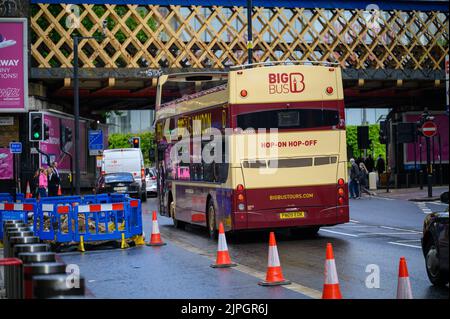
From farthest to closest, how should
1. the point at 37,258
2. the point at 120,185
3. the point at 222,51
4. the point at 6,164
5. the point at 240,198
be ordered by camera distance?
the point at 222,51
the point at 6,164
the point at 120,185
the point at 240,198
the point at 37,258

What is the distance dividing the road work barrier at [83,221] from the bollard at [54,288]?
465 inches

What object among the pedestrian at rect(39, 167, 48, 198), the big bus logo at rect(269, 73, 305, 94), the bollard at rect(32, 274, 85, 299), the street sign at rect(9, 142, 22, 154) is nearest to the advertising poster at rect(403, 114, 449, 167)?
the street sign at rect(9, 142, 22, 154)

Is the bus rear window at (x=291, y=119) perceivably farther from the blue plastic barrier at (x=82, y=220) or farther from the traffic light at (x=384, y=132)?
the traffic light at (x=384, y=132)

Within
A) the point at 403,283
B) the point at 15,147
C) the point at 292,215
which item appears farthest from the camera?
the point at 15,147

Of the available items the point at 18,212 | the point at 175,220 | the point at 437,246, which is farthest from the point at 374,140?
the point at 437,246

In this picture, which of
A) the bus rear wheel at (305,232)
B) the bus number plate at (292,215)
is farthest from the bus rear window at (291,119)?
the bus rear wheel at (305,232)

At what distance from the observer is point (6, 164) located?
42812 mm

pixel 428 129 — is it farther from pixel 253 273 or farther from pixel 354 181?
pixel 253 273

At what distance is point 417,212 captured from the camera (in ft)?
97.5

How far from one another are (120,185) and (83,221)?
873 inches

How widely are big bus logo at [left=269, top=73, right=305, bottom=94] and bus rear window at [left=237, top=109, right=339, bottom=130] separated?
0.43 metres

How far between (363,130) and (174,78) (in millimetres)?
21456
